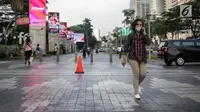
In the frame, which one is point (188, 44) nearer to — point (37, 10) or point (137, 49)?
point (137, 49)

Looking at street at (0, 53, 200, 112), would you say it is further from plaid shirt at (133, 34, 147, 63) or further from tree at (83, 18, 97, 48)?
tree at (83, 18, 97, 48)

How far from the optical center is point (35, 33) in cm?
3978

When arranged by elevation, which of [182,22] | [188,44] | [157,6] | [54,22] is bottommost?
[188,44]

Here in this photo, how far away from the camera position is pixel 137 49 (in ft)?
27.1

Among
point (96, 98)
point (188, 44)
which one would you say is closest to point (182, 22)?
point (188, 44)

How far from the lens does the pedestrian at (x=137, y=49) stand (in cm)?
826

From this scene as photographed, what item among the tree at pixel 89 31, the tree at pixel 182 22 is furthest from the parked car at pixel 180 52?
the tree at pixel 89 31

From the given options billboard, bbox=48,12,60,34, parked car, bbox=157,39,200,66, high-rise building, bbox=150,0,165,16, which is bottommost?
parked car, bbox=157,39,200,66

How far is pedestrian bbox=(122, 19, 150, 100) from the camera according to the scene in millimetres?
8258

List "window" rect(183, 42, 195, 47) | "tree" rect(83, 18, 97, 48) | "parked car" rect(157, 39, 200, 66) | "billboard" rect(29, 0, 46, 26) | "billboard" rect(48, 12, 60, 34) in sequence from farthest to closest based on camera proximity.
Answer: "tree" rect(83, 18, 97, 48) < "billboard" rect(48, 12, 60, 34) < "billboard" rect(29, 0, 46, 26) < "window" rect(183, 42, 195, 47) < "parked car" rect(157, 39, 200, 66)

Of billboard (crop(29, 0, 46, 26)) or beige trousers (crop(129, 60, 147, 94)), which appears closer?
beige trousers (crop(129, 60, 147, 94))

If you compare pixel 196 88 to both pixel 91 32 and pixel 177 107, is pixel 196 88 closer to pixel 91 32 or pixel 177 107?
pixel 177 107

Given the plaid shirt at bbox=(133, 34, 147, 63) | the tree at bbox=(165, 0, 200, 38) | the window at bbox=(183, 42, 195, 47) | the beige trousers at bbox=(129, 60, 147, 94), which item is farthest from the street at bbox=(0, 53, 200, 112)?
the tree at bbox=(165, 0, 200, 38)

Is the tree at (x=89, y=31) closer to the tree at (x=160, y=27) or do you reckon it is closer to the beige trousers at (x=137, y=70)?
the tree at (x=160, y=27)
